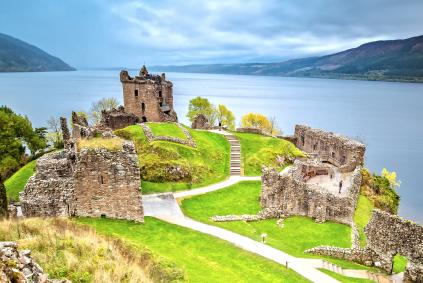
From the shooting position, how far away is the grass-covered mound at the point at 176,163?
32.8 meters

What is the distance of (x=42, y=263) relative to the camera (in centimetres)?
1175

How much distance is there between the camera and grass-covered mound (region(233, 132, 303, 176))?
128ft

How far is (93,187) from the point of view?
22.8m

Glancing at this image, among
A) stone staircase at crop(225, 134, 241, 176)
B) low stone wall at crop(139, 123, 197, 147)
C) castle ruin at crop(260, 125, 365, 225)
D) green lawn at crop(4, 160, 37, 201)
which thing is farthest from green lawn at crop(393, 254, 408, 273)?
green lawn at crop(4, 160, 37, 201)

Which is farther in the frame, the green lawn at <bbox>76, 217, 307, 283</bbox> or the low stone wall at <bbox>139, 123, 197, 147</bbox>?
the low stone wall at <bbox>139, 123, 197, 147</bbox>

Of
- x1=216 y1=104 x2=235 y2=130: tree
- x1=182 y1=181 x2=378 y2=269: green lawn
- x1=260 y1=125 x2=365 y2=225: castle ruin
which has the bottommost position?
x1=182 y1=181 x2=378 y2=269: green lawn

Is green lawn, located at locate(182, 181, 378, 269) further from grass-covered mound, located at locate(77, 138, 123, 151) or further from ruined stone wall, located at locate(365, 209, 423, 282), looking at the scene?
grass-covered mound, located at locate(77, 138, 123, 151)

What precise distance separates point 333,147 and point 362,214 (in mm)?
15166

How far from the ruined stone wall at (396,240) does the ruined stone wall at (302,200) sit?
16.0 ft

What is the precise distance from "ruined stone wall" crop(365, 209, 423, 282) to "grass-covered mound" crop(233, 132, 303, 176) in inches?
659

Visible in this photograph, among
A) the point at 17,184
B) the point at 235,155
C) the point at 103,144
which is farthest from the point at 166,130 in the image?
the point at 103,144

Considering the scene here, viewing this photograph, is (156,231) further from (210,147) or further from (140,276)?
(210,147)

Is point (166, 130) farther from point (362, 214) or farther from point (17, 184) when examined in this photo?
point (362, 214)

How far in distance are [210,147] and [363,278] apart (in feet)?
75.0
